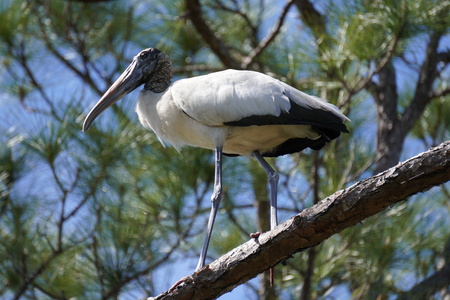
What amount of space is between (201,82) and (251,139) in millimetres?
329

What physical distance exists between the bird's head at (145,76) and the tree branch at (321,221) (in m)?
1.23

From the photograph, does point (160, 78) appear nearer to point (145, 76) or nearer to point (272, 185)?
point (145, 76)

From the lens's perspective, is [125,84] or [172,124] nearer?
[172,124]

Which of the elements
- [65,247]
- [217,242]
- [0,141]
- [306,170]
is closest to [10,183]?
[0,141]

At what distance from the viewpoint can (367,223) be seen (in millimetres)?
4082

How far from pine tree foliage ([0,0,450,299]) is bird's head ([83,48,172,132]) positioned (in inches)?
21.8

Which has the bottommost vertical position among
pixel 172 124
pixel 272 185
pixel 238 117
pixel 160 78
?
pixel 272 185

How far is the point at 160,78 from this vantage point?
145 inches

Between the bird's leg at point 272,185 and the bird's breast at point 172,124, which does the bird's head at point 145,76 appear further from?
the bird's leg at point 272,185

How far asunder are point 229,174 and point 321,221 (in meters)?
2.15

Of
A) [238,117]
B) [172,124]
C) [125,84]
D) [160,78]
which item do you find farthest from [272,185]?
[125,84]

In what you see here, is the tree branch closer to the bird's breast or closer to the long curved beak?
Answer: the bird's breast

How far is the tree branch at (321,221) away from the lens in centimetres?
223

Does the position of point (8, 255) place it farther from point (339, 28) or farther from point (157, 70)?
point (339, 28)
